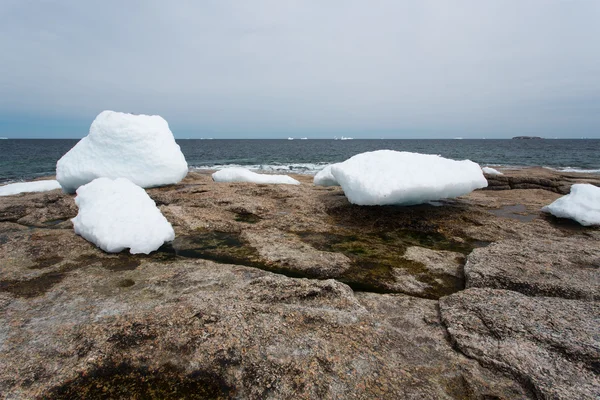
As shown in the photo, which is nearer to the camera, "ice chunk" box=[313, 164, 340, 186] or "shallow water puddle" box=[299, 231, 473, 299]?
"shallow water puddle" box=[299, 231, 473, 299]

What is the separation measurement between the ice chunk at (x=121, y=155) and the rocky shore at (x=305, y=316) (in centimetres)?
361

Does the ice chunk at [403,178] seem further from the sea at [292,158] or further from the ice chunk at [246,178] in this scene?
the sea at [292,158]

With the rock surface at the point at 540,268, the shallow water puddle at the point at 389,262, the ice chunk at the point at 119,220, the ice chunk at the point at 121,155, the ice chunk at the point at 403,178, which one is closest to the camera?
the rock surface at the point at 540,268

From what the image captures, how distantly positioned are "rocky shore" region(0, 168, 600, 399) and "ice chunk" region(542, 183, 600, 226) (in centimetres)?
78

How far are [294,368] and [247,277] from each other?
67.8 inches

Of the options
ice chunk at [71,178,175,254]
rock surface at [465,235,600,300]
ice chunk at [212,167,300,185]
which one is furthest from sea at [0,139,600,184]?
rock surface at [465,235,600,300]

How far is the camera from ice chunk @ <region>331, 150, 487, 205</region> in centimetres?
624

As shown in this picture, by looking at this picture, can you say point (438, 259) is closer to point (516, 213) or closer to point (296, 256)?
point (296, 256)

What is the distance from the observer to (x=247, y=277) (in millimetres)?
3990

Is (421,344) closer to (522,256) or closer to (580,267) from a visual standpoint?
(522,256)

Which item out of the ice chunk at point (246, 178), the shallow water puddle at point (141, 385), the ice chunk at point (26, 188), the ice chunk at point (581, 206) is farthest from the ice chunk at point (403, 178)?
the ice chunk at point (26, 188)

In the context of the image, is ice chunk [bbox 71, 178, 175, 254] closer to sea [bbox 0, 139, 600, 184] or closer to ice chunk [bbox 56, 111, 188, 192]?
ice chunk [bbox 56, 111, 188, 192]

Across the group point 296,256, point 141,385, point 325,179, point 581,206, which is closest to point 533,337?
point 296,256

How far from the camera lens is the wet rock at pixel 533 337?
230 cm
